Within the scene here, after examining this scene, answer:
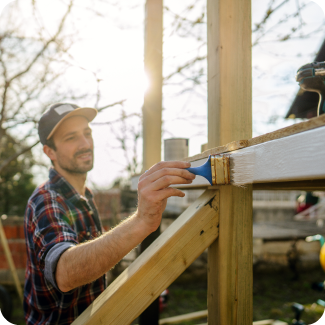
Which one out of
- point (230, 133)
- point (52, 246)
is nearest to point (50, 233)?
point (52, 246)

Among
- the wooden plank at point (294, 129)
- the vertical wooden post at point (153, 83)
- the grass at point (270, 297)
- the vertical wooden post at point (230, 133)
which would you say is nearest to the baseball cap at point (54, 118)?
the vertical wooden post at point (153, 83)

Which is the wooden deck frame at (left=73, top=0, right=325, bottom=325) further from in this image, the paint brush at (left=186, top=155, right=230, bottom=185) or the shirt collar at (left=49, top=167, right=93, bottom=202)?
the shirt collar at (left=49, top=167, right=93, bottom=202)

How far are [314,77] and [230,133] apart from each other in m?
0.36

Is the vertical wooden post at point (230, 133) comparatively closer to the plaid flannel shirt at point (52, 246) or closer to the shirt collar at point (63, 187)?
the plaid flannel shirt at point (52, 246)

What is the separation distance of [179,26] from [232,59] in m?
1.91

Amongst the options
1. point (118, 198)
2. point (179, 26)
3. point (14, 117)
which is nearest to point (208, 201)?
point (179, 26)

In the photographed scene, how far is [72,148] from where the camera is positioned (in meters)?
1.99

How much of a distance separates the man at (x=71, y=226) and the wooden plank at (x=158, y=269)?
3.9 inches

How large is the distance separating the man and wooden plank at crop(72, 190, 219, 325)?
100mm

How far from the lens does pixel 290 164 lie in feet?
1.88

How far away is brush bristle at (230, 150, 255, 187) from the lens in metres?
0.70

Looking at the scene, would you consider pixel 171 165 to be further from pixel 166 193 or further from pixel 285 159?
pixel 285 159

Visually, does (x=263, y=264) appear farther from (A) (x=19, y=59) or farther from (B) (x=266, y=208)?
(A) (x=19, y=59)

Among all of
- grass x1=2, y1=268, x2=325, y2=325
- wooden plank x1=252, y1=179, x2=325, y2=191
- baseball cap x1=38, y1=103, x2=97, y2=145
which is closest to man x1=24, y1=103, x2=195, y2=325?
baseball cap x1=38, y1=103, x2=97, y2=145
